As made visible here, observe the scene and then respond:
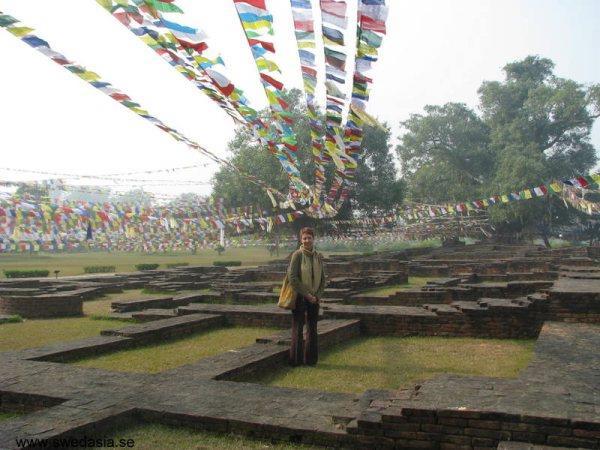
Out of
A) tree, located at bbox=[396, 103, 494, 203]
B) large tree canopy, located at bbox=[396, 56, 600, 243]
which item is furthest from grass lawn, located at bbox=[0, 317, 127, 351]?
tree, located at bbox=[396, 103, 494, 203]

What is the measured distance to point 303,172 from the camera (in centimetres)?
3059

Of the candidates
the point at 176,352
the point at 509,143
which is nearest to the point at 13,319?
the point at 176,352

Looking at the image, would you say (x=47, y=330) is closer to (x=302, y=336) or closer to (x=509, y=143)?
(x=302, y=336)

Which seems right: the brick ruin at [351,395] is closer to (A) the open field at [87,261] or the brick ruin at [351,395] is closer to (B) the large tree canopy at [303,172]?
(A) the open field at [87,261]

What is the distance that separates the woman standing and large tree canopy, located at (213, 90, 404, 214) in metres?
24.5

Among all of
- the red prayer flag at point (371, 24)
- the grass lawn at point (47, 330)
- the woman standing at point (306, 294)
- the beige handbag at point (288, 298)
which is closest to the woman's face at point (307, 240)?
the woman standing at point (306, 294)

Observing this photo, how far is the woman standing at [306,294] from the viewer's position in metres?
5.97

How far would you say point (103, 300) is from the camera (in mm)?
13539

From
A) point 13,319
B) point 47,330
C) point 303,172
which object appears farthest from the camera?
point 303,172

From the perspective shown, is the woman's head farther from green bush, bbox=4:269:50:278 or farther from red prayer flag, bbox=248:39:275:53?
green bush, bbox=4:269:50:278

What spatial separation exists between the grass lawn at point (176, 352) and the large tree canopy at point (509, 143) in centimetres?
3120

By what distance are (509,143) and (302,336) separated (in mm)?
38317

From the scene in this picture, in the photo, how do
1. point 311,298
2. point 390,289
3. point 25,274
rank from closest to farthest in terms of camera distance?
1. point 311,298
2. point 390,289
3. point 25,274

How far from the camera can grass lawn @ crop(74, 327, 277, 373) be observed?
6182 millimetres
